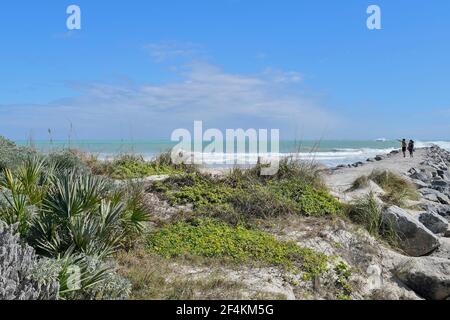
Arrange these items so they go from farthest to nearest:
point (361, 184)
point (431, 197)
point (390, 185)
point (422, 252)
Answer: point (431, 197), point (390, 185), point (361, 184), point (422, 252)

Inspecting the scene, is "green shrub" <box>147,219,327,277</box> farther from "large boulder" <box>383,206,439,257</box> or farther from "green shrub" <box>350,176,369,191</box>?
"green shrub" <box>350,176,369,191</box>

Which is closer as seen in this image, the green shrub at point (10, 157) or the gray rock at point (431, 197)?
the green shrub at point (10, 157)

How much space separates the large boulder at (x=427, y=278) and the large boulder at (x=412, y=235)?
101 centimetres

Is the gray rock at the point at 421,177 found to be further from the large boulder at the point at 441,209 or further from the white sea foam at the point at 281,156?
the large boulder at the point at 441,209

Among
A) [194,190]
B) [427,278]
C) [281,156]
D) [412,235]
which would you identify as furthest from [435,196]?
[194,190]

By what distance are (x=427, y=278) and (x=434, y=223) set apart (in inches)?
123

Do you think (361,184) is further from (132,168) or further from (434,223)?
(132,168)

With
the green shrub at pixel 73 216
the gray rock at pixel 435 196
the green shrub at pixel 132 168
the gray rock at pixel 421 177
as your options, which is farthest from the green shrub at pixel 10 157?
the gray rock at pixel 421 177

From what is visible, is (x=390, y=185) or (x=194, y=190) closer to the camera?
(x=194, y=190)

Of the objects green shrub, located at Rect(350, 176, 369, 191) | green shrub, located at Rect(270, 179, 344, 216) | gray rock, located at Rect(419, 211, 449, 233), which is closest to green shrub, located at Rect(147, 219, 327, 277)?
green shrub, located at Rect(270, 179, 344, 216)

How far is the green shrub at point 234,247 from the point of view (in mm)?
6111

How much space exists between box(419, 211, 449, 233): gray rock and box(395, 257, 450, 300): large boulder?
→ 2.54m

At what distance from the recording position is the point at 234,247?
6.40m
